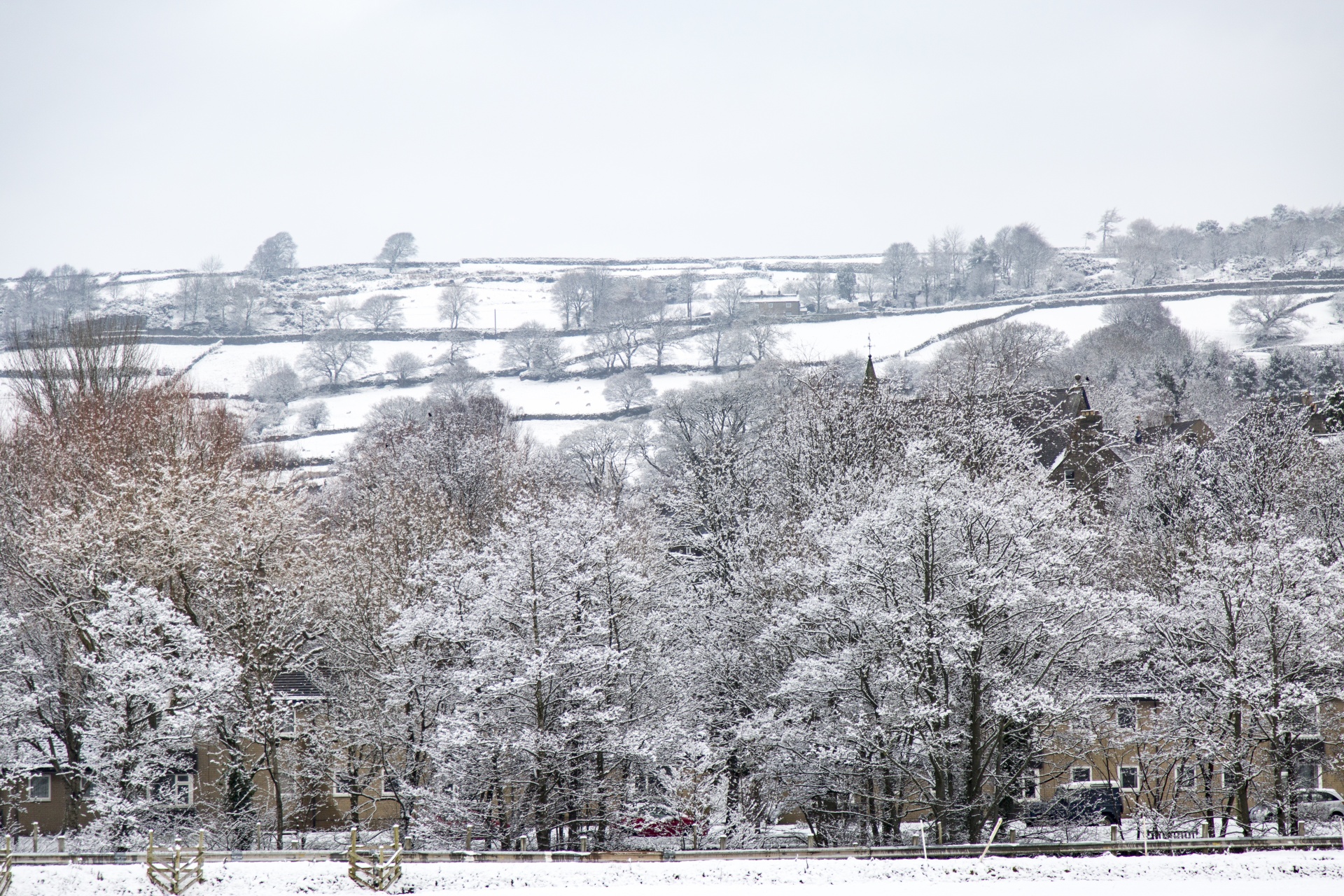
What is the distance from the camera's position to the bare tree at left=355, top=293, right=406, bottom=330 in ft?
585

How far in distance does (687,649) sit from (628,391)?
94296 mm

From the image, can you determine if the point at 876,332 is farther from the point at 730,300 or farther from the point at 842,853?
the point at 842,853

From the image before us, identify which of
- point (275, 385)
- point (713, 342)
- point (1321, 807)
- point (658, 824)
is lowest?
point (1321, 807)

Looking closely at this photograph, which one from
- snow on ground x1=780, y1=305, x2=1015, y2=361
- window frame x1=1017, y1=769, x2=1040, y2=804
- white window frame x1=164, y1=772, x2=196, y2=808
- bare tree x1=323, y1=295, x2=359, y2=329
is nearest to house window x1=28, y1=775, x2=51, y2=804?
white window frame x1=164, y1=772, x2=196, y2=808

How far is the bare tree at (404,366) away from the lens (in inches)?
5738

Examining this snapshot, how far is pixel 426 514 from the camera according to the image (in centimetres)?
3859

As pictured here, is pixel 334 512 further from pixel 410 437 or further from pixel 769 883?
pixel 769 883

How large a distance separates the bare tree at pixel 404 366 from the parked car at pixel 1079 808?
118777 millimetres

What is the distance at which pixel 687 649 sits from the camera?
3409 centimetres

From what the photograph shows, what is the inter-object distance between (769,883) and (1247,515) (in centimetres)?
2113

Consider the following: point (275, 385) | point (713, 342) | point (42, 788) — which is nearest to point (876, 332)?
point (713, 342)

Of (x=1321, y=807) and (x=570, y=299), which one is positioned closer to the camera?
(x=1321, y=807)

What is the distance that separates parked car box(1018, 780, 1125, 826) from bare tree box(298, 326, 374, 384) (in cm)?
12127

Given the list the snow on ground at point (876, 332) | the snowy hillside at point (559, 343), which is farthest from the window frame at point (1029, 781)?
the snow on ground at point (876, 332)
